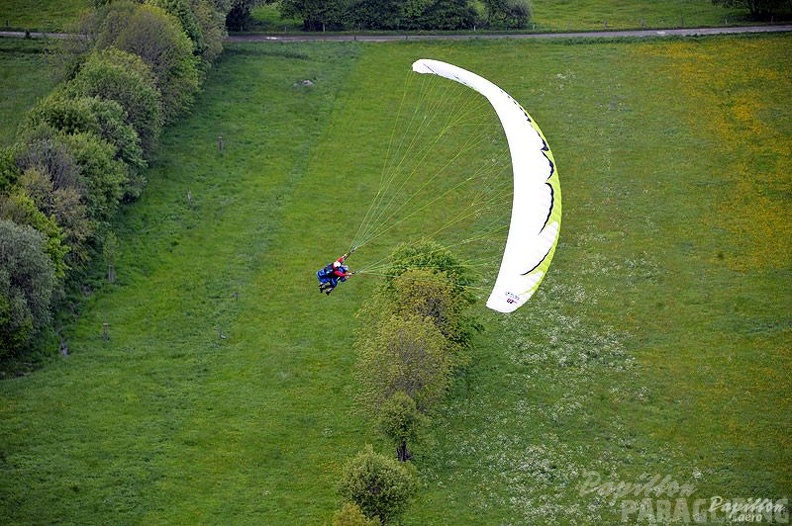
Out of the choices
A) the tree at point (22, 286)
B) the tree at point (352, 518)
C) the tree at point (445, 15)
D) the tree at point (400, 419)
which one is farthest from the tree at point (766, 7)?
the tree at point (352, 518)

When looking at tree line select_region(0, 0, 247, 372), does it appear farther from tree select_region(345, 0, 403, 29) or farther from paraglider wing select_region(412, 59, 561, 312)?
paraglider wing select_region(412, 59, 561, 312)

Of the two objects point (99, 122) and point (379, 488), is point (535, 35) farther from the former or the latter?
point (379, 488)

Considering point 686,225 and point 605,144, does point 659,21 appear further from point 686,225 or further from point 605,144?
point 686,225

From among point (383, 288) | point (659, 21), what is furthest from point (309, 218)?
point (659, 21)

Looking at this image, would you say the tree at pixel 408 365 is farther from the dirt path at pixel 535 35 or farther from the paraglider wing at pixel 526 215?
the dirt path at pixel 535 35

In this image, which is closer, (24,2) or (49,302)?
(49,302)

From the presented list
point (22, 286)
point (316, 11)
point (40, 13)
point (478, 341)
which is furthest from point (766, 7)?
point (22, 286)
